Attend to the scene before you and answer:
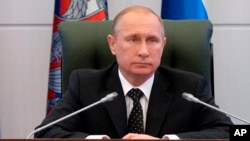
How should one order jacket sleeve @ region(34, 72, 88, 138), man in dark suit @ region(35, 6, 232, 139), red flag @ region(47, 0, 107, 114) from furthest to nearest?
red flag @ region(47, 0, 107, 114) < man in dark suit @ region(35, 6, 232, 139) < jacket sleeve @ region(34, 72, 88, 138)

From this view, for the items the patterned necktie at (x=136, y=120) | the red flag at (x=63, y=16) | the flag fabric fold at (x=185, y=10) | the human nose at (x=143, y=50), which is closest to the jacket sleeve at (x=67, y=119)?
the patterned necktie at (x=136, y=120)

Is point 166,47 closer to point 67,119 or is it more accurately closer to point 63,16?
point 67,119

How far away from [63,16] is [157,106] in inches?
47.2

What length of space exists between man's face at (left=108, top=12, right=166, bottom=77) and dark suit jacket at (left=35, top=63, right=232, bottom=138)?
0.41ft

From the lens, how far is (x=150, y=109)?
7.56 ft

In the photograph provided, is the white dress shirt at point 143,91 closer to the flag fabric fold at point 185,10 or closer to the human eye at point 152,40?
the human eye at point 152,40

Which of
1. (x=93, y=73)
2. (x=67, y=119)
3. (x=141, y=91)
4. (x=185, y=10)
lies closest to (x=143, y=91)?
(x=141, y=91)

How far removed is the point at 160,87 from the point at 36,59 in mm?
1492

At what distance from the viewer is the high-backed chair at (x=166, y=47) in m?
2.45

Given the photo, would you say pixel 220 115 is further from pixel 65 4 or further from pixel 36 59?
pixel 36 59

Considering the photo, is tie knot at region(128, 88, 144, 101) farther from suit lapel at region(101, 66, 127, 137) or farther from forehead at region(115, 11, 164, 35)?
forehead at region(115, 11, 164, 35)

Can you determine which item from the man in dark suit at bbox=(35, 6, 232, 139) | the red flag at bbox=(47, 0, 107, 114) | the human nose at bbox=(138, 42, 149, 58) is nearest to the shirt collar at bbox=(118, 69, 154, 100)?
the man in dark suit at bbox=(35, 6, 232, 139)

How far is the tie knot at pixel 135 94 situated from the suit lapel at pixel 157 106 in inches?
2.0

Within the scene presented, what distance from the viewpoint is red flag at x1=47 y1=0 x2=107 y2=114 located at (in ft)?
10.7
